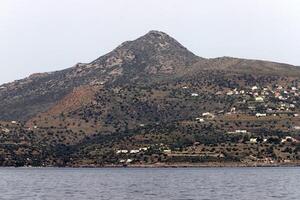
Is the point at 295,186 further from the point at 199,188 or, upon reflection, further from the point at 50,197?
the point at 50,197

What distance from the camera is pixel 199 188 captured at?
145 meters

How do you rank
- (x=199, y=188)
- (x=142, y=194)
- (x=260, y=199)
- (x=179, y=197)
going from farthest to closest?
1. (x=199, y=188)
2. (x=142, y=194)
3. (x=179, y=197)
4. (x=260, y=199)

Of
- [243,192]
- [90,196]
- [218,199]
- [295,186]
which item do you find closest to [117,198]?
[90,196]

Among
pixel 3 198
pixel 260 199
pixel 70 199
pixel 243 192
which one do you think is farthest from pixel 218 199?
pixel 3 198

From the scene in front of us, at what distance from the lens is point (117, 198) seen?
118 meters

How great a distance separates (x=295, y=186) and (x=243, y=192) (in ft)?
70.4

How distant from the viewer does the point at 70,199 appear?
11588 cm

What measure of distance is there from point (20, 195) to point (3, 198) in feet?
32.1

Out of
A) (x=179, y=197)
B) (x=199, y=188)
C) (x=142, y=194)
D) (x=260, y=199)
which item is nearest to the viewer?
(x=260, y=199)

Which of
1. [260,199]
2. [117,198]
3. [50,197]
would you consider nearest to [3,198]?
[50,197]

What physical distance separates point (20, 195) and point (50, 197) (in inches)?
298

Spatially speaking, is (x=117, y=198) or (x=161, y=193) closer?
(x=117, y=198)

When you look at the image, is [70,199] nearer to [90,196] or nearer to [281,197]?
[90,196]

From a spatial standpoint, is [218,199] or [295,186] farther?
[295,186]
